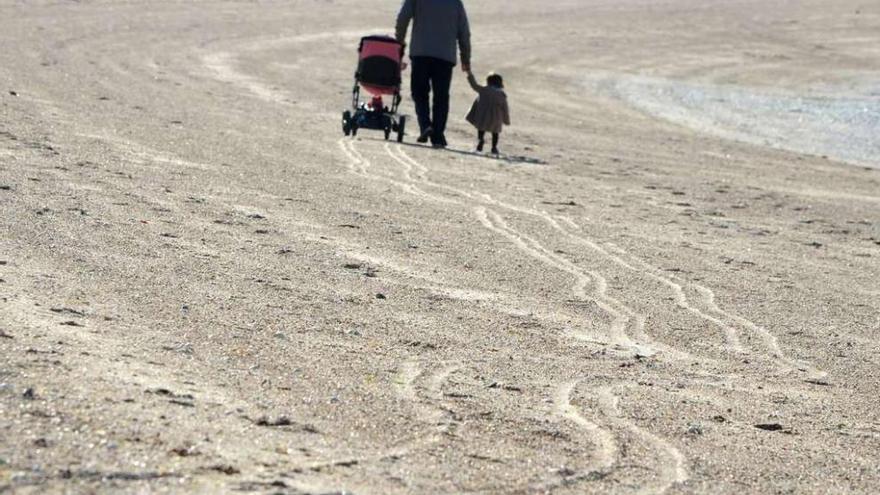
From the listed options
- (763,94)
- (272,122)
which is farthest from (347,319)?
(763,94)

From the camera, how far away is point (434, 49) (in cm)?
1617

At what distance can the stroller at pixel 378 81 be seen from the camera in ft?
52.1

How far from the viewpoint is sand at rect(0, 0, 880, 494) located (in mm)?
5371

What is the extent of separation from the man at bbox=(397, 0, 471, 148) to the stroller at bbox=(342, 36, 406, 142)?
0.31m

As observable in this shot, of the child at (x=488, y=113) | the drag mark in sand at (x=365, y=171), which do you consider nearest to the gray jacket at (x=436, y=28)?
the child at (x=488, y=113)

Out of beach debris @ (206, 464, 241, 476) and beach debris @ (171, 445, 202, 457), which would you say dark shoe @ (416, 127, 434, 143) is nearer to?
A: beach debris @ (171, 445, 202, 457)

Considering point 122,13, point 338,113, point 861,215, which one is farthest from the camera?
point 122,13

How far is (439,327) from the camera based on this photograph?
7.62 metres

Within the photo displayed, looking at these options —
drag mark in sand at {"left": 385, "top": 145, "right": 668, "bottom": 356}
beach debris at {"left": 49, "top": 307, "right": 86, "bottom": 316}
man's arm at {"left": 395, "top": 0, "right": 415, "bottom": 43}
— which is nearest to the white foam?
man's arm at {"left": 395, "top": 0, "right": 415, "bottom": 43}

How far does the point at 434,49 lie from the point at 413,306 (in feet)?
27.4

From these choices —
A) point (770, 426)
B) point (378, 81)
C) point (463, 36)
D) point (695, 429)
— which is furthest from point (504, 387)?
point (463, 36)

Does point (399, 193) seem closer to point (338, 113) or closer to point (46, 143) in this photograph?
point (46, 143)

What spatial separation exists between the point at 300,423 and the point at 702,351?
275 cm

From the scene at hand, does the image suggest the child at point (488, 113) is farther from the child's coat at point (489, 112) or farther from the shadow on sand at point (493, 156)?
the shadow on sand at point (493, 156)
